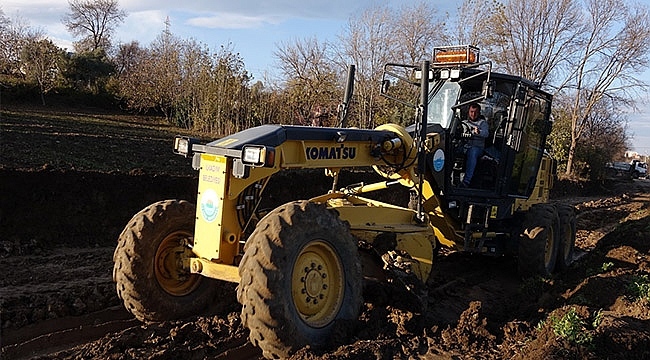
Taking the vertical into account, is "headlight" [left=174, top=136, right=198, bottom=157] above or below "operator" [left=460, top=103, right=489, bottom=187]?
below

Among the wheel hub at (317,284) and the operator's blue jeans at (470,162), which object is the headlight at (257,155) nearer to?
the wheel hub at (317,284)

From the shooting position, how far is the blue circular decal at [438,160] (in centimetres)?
714

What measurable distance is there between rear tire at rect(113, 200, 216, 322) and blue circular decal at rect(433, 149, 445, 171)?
3.04 metres

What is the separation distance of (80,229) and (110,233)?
0.49 meters

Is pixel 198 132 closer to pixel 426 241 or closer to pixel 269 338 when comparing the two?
pixel 426 241

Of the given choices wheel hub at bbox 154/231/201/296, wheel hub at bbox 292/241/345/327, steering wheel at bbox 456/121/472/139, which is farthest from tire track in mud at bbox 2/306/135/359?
steering wheel at bbox 456/121/472/139

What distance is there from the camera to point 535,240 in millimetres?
7859

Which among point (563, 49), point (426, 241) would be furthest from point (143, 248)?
point (563, 49)

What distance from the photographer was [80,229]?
9.40 m

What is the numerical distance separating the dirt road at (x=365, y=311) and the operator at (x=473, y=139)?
1.51 m

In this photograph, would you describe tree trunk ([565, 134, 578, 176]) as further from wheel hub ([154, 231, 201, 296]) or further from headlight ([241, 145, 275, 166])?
headlight ([241, 145, 275, 166])

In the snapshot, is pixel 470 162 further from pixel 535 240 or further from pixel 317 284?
pixel 317 284

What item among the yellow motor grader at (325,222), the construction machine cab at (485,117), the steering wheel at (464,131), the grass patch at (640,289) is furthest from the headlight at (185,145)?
the grass patch at (640,289)

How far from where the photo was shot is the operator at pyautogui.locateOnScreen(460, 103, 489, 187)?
782 centimetres
